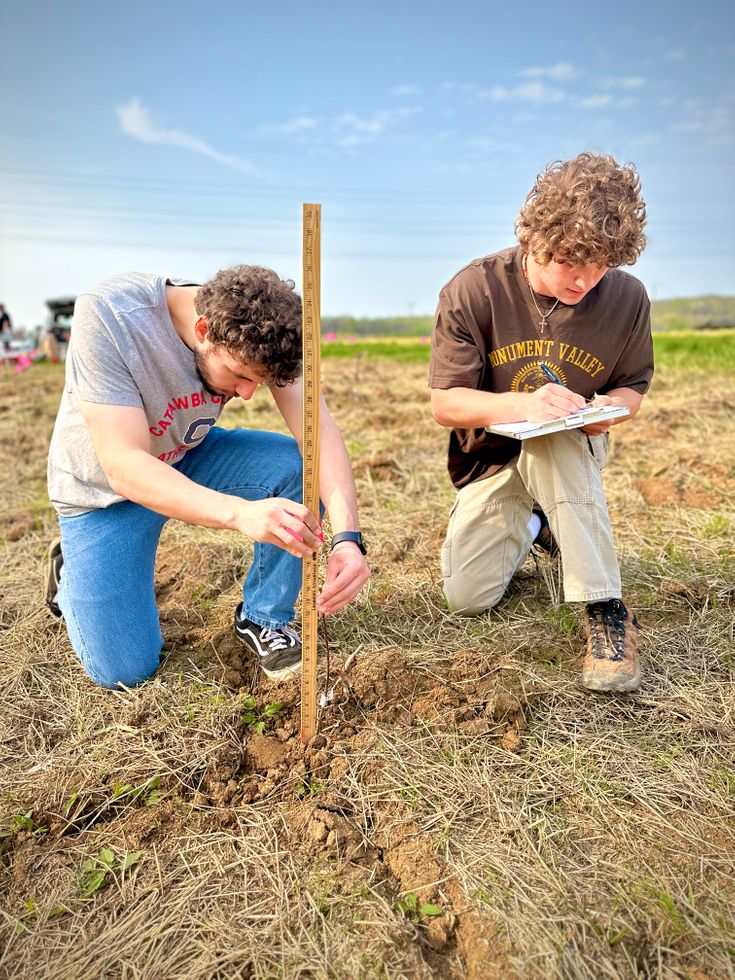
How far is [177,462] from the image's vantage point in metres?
2.54

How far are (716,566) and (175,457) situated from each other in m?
2.35

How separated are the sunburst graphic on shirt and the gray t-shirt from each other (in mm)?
1074

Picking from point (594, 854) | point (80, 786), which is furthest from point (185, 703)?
point (594, 854)

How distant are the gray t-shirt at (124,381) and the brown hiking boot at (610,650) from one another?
1.47 m

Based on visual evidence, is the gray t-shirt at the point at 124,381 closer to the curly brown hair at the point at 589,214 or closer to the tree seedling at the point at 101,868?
the tree seedling at the point at 101,868

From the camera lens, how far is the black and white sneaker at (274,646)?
239cm

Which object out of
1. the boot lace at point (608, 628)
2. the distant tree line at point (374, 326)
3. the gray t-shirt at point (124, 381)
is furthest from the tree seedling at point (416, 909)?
the distant tree line at point (374, 326)

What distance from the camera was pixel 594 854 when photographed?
5.68 ft

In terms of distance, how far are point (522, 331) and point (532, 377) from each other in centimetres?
17

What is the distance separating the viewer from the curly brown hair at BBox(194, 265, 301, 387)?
1924 millimetres

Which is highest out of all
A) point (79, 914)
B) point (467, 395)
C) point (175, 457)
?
point (467, 395)

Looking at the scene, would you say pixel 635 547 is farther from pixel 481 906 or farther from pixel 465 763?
pixel 481 906

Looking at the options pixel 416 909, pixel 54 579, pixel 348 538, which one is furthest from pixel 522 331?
pixel 54 579

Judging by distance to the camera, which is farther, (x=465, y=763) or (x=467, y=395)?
(x=467, y=395)
